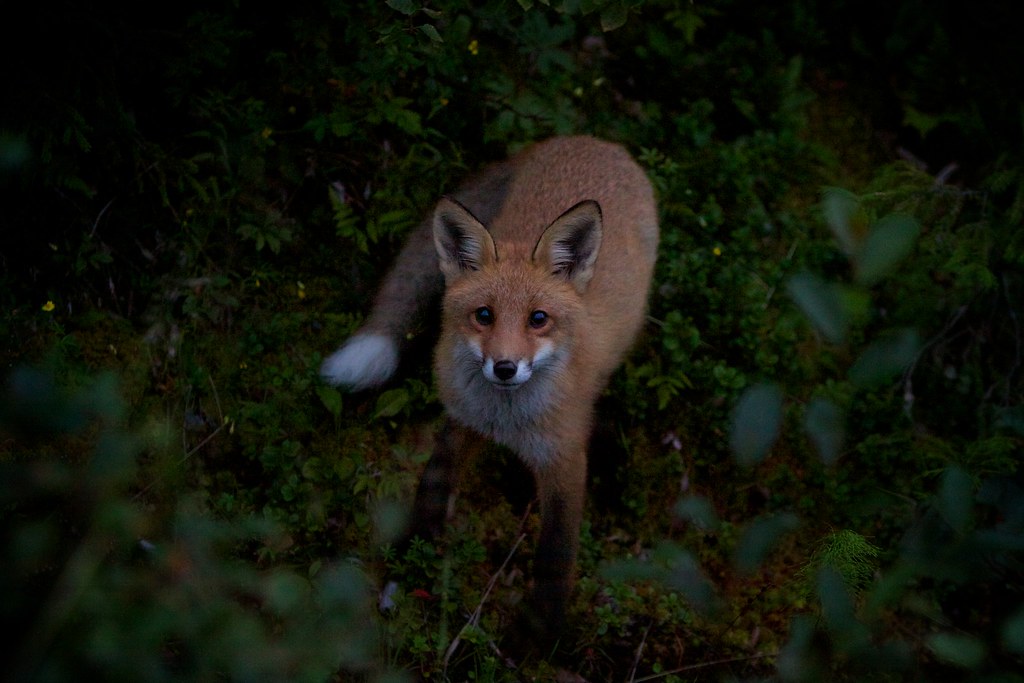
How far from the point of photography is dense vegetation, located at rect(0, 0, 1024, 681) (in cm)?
276

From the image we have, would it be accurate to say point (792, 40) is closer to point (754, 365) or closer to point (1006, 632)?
point (754, 365)

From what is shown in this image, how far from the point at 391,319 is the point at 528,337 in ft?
2.74

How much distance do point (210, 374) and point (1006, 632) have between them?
301 cm

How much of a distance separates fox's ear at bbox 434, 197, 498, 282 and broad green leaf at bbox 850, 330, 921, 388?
6.15 ft

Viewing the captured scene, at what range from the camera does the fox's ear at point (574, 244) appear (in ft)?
8.95

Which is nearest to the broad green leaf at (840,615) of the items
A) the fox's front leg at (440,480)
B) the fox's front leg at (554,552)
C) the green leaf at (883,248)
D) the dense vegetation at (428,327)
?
the green leaf at (883,248)

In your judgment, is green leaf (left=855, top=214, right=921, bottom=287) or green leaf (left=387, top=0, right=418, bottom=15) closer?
green leaf (left=855, top=214, right=921, bottom=287)

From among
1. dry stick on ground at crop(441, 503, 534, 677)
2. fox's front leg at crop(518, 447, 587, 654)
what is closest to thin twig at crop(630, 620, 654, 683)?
fox's front leg at crop(518, 447, 587, 654)

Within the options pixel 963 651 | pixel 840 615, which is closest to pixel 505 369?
pixel 840 615

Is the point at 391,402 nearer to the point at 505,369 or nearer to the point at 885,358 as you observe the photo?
the point at 505,369

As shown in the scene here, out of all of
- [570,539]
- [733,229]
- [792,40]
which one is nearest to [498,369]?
[570,539]

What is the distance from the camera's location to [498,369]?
2543 millimetres

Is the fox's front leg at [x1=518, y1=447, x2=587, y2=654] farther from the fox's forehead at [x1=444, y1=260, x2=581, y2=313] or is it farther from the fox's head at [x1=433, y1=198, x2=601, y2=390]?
the fox's forehead at [x1=444, y1=260, x2=581, y2=313]

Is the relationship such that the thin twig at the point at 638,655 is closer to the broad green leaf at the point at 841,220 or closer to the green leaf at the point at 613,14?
the broad green leaf at the point at 841,220
